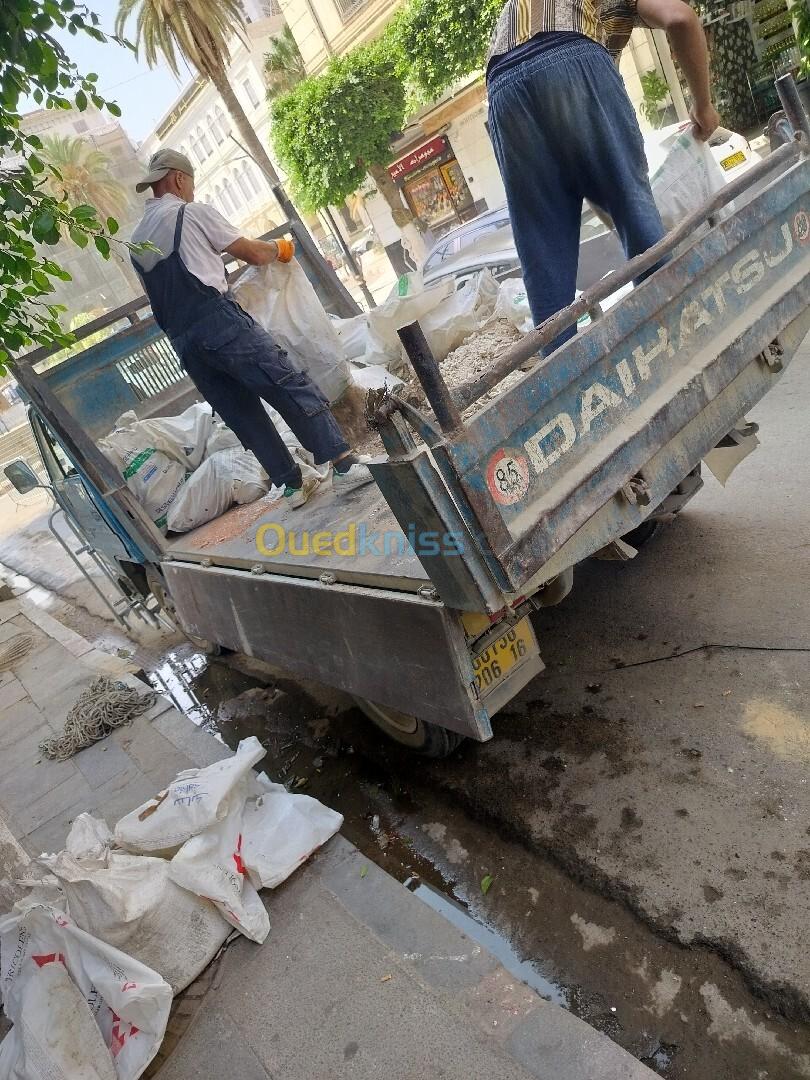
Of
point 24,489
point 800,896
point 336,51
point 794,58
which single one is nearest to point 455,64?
point 794,58

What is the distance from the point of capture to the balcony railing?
20.7m

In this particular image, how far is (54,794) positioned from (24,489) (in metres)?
2.46

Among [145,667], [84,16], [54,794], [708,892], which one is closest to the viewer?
[708,892]

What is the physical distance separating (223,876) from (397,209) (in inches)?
760

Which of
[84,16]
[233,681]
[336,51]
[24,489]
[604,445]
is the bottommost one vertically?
[233,681]

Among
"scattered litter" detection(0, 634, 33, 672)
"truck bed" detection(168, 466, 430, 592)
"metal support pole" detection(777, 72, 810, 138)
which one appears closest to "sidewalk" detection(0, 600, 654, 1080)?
"truck bed" detection(168, 466, 430, 592)

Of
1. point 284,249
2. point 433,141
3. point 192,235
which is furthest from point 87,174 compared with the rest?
point 192,235

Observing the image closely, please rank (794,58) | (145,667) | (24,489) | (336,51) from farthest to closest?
(336,51) < (794,58) < (145,667) < (24,489)

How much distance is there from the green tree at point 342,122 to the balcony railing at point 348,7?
4.76 m

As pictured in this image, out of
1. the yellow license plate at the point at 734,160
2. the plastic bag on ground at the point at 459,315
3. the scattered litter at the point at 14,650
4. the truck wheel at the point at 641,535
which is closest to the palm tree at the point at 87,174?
the scattered litter at the point at 14,650

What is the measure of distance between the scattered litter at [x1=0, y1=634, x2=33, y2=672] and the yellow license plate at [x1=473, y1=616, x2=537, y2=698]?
5.74 metres

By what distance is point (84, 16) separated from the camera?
271cm

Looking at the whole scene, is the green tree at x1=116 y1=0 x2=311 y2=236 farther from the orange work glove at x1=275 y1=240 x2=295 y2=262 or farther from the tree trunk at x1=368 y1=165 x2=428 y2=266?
the orange work glove at x1=275 y1=240 x2=295 y2=262

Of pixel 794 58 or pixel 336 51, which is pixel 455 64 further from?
pixel 336 51
